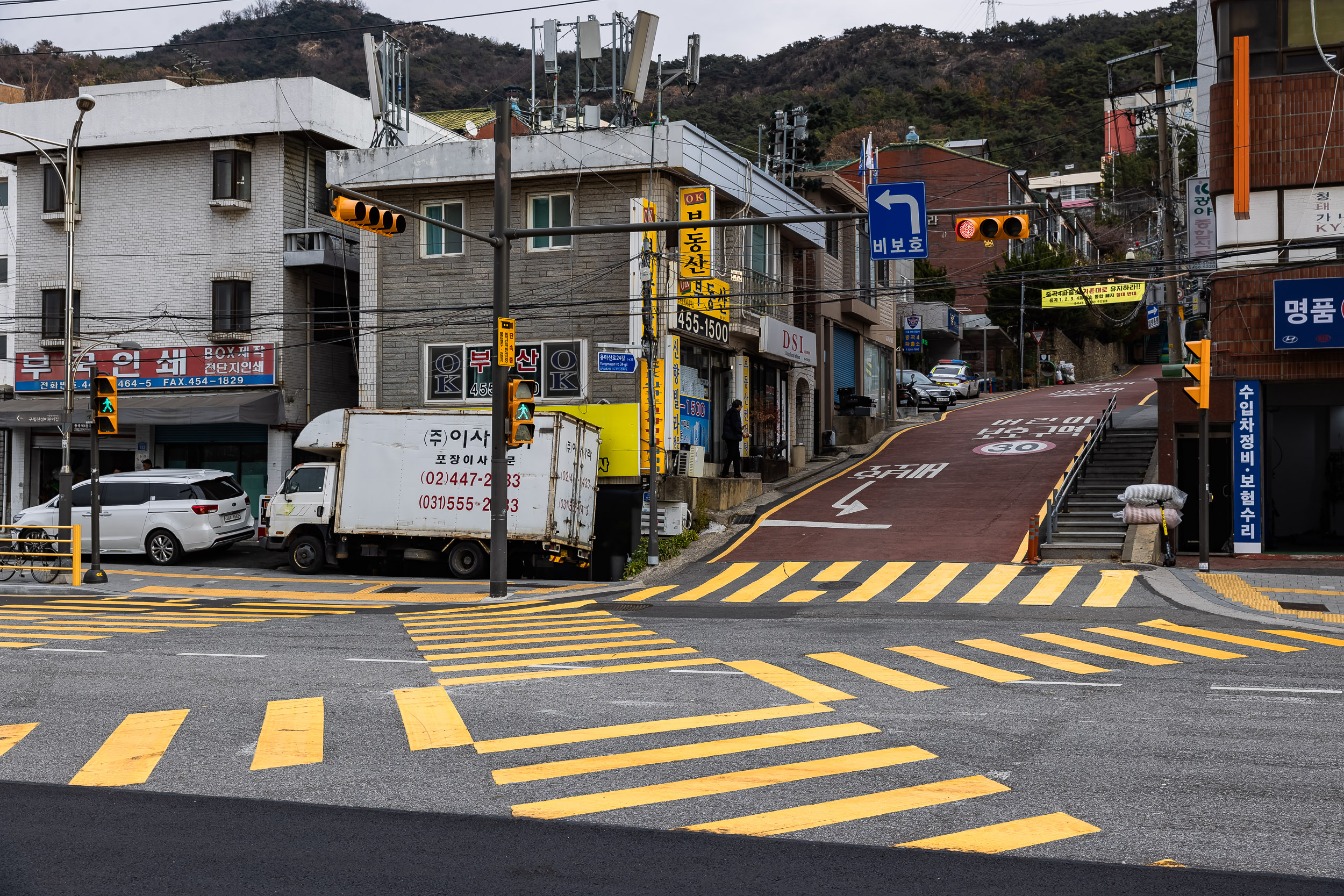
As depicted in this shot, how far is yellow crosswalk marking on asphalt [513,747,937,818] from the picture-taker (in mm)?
7004

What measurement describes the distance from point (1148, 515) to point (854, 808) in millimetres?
17857

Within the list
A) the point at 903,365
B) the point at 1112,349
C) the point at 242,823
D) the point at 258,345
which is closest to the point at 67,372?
the point at 258,345

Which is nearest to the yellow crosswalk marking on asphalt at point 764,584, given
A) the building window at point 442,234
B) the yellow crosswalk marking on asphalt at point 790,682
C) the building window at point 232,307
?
the yellow crosswalk marking on asphalt at point 790,682

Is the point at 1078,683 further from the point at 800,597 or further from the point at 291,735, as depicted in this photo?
the point at 800,597

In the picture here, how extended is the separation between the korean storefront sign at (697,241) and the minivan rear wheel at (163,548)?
13.1 metres

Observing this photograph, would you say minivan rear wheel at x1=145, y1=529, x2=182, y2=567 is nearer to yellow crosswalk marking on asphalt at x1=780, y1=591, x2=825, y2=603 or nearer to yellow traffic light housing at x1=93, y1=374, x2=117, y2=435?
yellow traffic light housing at x1=93, y1=374, x2=117, y2=435

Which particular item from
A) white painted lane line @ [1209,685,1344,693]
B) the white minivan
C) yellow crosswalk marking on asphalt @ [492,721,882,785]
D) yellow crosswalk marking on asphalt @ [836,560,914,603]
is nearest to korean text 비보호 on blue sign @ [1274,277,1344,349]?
yellow crosswalk marking on asphalt @ [836,560,914,603]

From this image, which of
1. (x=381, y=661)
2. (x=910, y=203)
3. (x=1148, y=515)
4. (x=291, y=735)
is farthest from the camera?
(x=1148, y=515)

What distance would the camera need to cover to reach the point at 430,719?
31.4 feet

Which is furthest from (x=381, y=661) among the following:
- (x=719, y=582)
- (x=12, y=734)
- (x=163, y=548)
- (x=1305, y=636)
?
(x=163, y=548)

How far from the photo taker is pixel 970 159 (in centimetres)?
7050

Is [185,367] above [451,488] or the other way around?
above

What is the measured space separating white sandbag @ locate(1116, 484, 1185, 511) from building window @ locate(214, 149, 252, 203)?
23.7m

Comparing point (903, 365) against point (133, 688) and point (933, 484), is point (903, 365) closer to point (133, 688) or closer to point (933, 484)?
point (933, 484)
